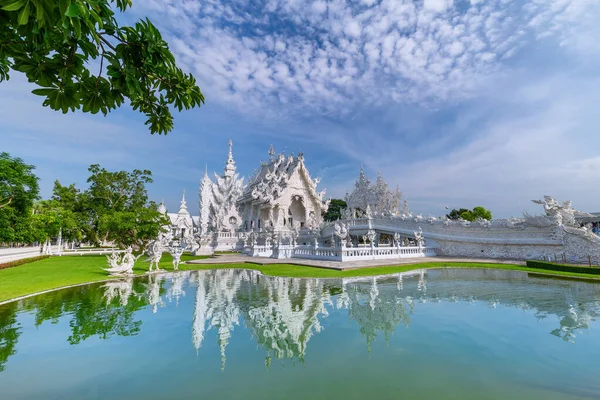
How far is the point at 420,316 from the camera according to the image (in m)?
6.58

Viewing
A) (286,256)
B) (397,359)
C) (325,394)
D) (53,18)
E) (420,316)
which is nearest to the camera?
(53,18)

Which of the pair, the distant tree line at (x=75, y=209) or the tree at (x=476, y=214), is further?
the tree at (x=476, y=214)

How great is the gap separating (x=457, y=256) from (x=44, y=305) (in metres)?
22.4

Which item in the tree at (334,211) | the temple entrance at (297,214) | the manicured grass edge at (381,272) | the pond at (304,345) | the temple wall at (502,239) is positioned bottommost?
the pond at (304,345)

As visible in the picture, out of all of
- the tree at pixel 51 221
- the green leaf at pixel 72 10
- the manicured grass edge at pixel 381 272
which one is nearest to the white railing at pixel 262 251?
the manicured grass edge at pixel 381 272

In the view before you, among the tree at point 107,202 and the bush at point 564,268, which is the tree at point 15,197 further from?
the bush at point 564,268

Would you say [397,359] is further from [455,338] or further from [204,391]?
[204,391]

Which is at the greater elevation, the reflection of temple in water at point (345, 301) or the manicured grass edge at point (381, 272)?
the manicured grass edge at point (381, 272)

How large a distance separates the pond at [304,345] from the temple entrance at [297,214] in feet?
85.8

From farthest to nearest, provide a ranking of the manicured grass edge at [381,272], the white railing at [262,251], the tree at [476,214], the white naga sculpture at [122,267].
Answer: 1. the tree at [476,214]
2. the white railing at [262,251]
3. the white naga sculpture at [122,267]
4. the manicured grass edge at [381,272]

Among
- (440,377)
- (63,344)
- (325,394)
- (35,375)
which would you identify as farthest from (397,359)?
(63,344)

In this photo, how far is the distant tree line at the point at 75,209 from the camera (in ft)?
61.6

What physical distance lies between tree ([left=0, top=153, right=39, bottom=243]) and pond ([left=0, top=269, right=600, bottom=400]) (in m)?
14.4

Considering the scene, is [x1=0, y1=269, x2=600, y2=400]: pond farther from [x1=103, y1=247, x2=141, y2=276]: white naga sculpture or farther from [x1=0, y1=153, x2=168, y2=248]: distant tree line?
[x1=0, y1=153, x2=168, y2=248]: distant tree line
